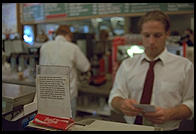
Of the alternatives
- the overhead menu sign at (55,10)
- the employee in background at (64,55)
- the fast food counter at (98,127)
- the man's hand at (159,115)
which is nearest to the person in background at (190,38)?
the man's hand at (159,115)

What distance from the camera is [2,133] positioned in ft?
1.53

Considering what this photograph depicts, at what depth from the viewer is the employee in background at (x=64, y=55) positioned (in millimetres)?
2068

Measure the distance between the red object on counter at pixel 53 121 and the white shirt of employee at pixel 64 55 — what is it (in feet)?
5.11

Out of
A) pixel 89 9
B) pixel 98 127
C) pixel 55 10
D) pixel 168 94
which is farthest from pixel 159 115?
pixel 55 10

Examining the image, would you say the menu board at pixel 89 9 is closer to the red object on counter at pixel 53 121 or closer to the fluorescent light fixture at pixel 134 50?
the fluorescent light fixture at pixel 134 50

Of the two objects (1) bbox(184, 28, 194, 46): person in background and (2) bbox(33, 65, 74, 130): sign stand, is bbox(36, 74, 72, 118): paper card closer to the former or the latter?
(2) bbox(33, 65, 74, 130): sign stand

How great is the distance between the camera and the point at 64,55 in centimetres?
226

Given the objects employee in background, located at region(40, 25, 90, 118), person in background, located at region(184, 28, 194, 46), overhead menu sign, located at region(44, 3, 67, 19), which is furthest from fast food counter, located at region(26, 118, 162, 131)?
overhead menu sign, located at region(44, 3, 67, 19)

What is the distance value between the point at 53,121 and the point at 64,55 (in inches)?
73.8

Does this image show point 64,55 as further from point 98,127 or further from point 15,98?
point 98,127

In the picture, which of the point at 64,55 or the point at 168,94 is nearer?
the point at 168,94

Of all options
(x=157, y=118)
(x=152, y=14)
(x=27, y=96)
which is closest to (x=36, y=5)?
(x=152, y=14)

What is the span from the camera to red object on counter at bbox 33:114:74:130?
410 mm

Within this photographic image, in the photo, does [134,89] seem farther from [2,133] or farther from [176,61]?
[2,133]
